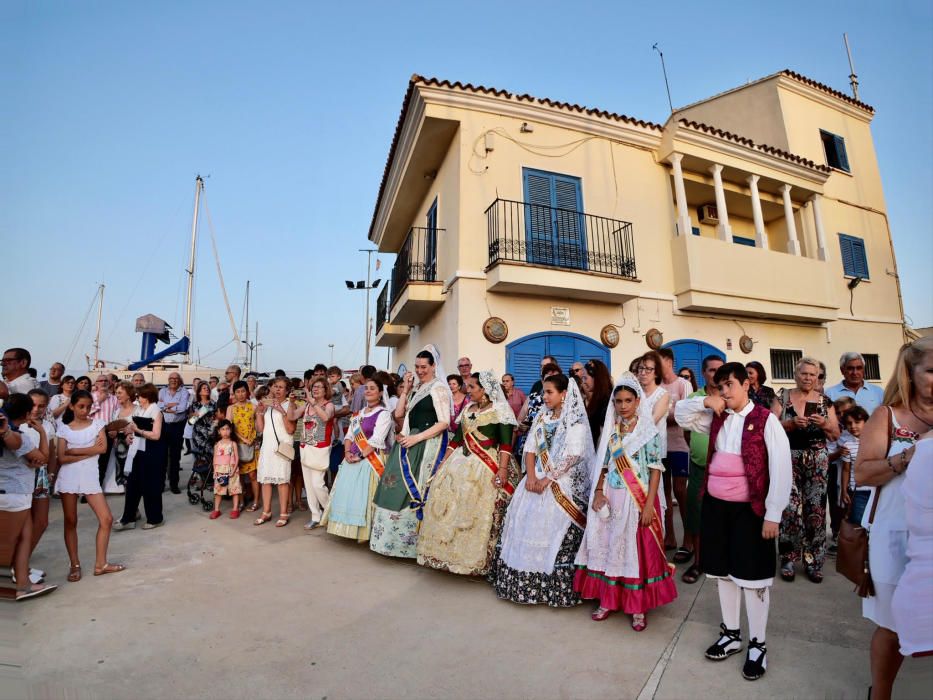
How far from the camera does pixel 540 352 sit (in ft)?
30.9

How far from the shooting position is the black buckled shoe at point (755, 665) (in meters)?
2.54

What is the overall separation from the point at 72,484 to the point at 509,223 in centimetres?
756

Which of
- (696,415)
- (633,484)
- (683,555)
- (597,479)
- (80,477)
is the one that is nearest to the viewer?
(696,415)

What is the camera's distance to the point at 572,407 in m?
3.77

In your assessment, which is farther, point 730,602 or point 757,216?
point 757,216

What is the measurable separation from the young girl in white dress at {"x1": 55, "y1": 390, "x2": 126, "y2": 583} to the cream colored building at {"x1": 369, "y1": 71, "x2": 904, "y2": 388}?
18.5 feet

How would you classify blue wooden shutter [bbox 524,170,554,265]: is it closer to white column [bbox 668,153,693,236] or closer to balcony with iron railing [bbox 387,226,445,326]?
balcony with iron railing [bbox 387,226,445,326]

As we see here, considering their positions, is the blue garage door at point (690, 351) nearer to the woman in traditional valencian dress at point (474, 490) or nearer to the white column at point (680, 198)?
the white column at point (680, 198)

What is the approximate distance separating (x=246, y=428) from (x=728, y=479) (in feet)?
19.3

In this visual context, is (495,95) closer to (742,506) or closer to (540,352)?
(540,352)

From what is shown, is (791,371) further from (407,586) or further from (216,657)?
(216,657)

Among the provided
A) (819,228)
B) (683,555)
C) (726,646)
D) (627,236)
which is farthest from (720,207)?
(726,646)

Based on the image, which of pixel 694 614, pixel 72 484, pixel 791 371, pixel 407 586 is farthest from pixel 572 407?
pixel 791 371

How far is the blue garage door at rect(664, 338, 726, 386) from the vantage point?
1055cm
